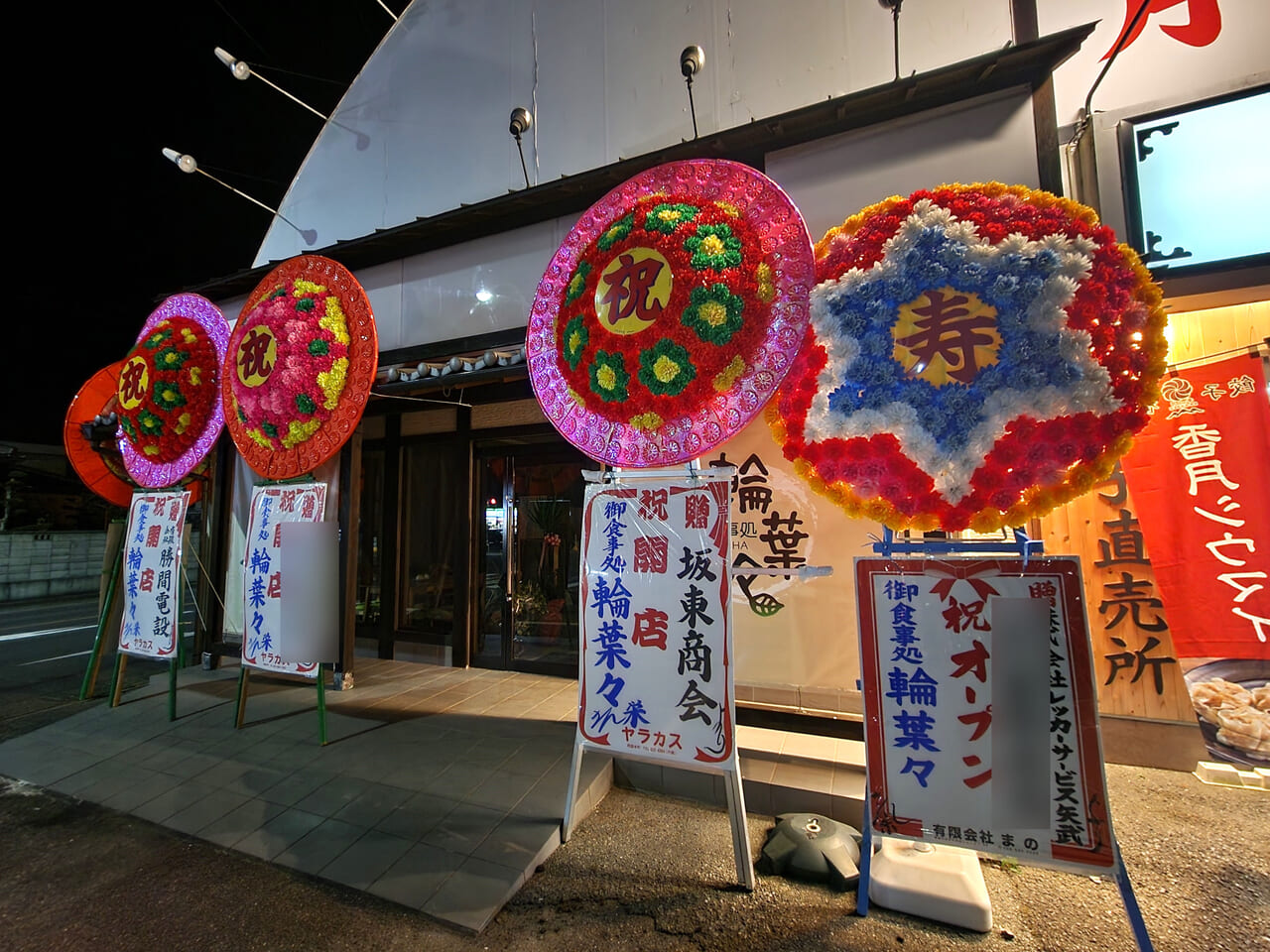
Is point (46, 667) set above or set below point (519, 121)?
below

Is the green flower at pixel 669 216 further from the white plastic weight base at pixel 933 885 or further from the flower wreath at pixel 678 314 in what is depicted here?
the white plastic weight base at pixel 933 885

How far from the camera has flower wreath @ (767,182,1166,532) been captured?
8.13ft

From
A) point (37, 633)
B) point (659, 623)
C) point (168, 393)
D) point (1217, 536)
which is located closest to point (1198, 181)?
point (1217, 536)

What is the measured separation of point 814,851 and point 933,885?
61cm

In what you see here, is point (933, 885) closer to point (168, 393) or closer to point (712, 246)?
point (712, 246)

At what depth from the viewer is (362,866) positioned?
3.06 metres

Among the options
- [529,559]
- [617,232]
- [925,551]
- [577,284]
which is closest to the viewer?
[925,551]

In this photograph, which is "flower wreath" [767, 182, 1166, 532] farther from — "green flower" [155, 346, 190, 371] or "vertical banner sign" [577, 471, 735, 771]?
"green flower" [155, 346, 190, 371]

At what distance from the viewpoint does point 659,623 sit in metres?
3.16

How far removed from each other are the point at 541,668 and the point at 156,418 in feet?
16.5

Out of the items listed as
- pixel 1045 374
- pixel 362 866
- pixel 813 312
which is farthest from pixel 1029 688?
pixel 362 866

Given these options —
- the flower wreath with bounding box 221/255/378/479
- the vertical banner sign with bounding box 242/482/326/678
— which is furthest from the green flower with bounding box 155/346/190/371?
the vertical banner sign with bounding box 242/482/326/678

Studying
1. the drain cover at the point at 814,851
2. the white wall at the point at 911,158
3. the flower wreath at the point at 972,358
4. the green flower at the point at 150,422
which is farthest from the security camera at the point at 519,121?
the drain cover at the point at 814,851

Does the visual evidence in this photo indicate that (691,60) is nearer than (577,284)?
No
